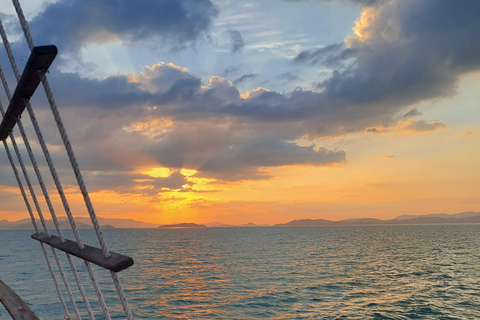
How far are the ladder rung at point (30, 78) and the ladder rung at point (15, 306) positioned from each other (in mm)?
2320

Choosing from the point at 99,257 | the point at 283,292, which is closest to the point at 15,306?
the point at 99,257

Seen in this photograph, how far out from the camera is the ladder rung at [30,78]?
3.06 m

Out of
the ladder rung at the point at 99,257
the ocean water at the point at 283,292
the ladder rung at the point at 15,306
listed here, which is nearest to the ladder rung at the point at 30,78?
the ladder rung at the point at 99,257

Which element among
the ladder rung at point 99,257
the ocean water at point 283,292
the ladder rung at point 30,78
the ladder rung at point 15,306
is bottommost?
the ocean water at point 283,292

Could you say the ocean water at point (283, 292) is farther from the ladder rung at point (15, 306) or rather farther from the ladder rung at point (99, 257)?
the ladder rung at point (99, 257)

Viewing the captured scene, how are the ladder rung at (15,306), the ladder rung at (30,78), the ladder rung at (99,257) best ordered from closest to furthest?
the ladder rung at (99,257) < the ladder rung at (30,78) < the ladder rung at (15,306)

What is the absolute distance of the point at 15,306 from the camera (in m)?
4.30

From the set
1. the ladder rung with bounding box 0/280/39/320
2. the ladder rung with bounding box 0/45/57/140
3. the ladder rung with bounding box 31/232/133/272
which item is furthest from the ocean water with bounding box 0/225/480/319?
the ladder rung with bounding box 0/45/57/140

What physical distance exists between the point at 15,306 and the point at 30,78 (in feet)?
9.00

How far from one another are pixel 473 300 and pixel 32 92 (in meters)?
28.3

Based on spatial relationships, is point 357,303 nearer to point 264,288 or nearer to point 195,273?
point 264,288

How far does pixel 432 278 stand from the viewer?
3372 cm

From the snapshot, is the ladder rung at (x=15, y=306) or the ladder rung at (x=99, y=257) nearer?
the ladder rung at (x=99, y=257)

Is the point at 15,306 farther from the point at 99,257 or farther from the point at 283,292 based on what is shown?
the point at 283,292
